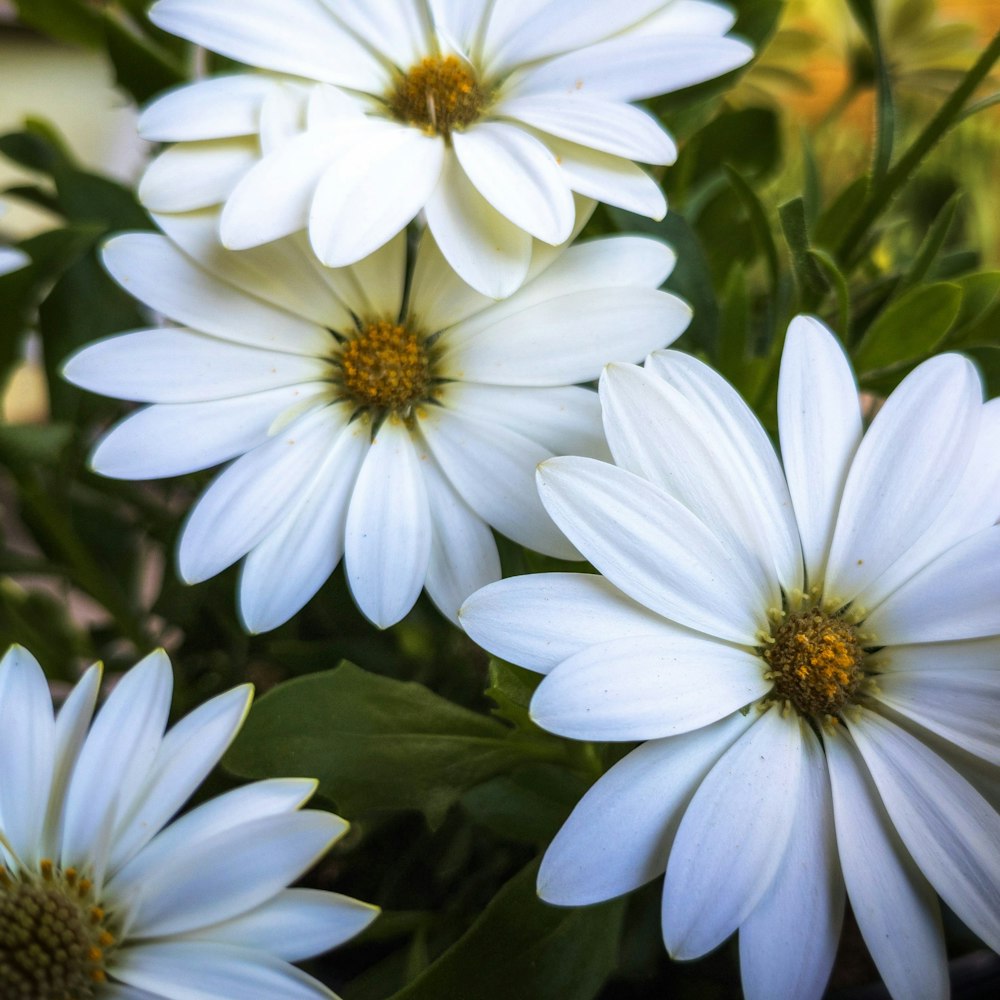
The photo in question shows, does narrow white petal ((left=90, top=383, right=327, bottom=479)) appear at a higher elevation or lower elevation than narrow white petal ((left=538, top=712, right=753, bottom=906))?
higher

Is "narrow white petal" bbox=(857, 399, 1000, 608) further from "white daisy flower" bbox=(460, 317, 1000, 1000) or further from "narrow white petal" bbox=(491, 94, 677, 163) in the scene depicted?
"narrow white petal" bbox=(491, 94, 677, 163)

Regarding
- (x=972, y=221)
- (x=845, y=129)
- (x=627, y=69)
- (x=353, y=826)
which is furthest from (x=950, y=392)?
(x=845, y=129)

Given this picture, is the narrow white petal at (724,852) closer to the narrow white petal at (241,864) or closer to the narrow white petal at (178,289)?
the narrow white petal at (241,864)

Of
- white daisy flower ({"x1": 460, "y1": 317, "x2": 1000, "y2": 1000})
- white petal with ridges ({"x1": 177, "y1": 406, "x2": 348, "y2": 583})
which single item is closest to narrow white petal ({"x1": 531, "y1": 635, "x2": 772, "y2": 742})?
white daisy flower ({"x1": 460, "y1": 317, "x2": 1000, "y2": 1000})

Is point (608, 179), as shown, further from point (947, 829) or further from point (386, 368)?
point (947, 829)

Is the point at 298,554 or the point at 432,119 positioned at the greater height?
the point at 432,119

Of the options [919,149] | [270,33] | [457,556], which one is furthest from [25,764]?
[919,149]
